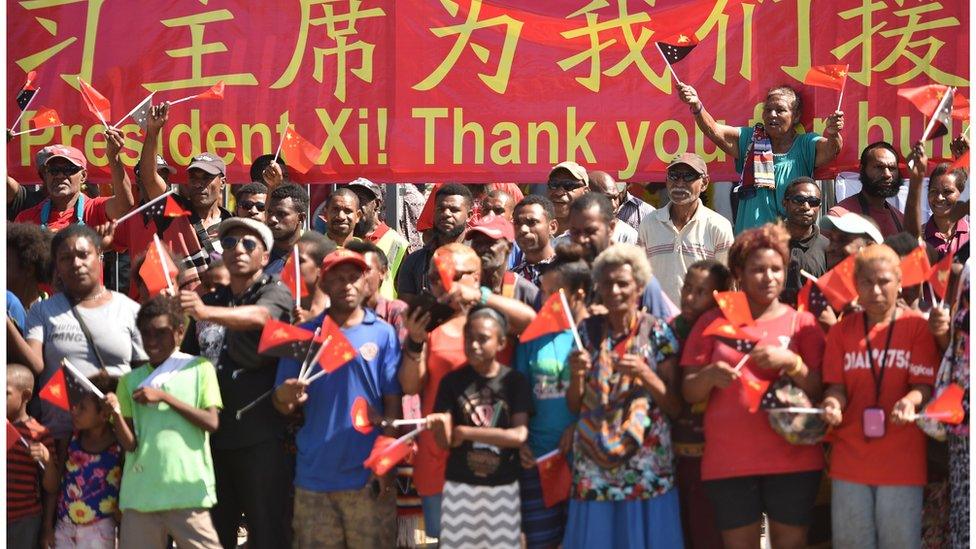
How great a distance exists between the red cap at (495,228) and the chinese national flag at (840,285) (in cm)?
158

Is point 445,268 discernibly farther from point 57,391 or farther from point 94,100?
point 94,100

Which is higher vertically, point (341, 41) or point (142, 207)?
point (341, 41)

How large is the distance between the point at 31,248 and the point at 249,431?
1810mm

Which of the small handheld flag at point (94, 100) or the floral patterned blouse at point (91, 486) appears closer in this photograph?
the floral patterned blouse at point (91, 486)

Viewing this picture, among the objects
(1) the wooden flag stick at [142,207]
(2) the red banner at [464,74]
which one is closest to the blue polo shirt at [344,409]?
(1) the wooden flag stick at [142,207]

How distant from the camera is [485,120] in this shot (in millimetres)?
8758

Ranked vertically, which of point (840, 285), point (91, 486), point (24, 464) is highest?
point (840, 285)

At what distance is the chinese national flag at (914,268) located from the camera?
6.14 metres

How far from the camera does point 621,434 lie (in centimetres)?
598

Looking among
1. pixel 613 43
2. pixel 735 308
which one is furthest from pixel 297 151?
pixel 735 308

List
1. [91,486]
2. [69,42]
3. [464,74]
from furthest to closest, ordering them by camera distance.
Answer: [69,42], [464,74], [91,486]

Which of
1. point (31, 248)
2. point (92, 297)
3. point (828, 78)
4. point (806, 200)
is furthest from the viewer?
point (828, 78)

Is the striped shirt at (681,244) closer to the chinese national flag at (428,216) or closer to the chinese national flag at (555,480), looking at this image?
the chinese national flag at (428,216)

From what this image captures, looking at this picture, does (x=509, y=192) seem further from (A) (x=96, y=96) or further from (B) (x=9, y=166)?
(B) (x=9, y=166)
